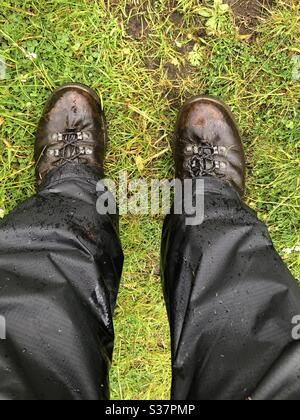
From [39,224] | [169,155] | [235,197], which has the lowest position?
[39,224]

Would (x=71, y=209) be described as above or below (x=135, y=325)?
above

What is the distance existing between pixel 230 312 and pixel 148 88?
3.78 feet

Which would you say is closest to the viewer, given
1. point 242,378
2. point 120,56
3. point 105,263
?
point 242,378

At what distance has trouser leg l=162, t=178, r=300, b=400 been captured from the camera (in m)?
1.50

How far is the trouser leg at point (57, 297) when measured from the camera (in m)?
1.52

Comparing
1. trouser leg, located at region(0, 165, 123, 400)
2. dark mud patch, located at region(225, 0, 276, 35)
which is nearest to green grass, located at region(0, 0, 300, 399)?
dark mud patch, located at region(225, 0, 276, 35)

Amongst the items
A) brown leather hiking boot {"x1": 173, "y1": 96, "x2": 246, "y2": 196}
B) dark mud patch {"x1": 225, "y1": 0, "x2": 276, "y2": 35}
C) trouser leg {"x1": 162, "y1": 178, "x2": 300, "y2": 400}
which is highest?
dark mud patch {"x1": 225, "y1": 0, "x2": 276, "y2": 35}

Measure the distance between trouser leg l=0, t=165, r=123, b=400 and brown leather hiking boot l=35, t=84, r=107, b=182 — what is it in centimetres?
33

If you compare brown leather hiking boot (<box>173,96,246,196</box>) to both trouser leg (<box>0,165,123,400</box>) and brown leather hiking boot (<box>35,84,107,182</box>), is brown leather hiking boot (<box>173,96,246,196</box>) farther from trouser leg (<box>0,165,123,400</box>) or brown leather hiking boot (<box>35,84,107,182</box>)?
trouser leg (<box>0,165,123,400</box>)

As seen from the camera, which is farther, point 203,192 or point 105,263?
point 203,192

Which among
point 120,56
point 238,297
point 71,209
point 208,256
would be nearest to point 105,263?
point 71,209

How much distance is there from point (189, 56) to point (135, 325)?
1.28 meters

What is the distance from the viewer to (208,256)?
5.74ft

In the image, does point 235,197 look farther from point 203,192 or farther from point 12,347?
point 12,347
